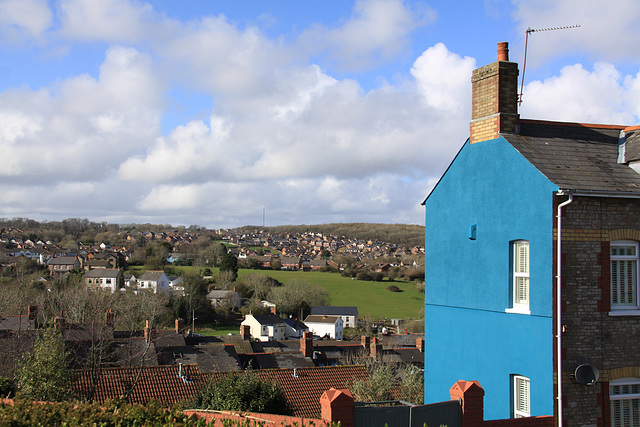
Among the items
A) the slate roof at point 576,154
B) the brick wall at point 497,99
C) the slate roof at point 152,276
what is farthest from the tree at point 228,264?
the slate roof at point 576,154

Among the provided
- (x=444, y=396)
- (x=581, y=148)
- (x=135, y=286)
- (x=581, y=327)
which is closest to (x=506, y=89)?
(x=581, y=148)

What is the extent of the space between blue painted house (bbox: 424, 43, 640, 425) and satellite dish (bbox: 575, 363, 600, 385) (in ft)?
0.17

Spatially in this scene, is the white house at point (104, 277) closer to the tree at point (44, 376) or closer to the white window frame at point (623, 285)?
the tree at point (44, 376)

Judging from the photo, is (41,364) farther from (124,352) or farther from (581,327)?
(124,352)

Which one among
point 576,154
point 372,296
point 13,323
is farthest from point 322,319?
point 576,154

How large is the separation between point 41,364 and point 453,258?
1147 centimetres

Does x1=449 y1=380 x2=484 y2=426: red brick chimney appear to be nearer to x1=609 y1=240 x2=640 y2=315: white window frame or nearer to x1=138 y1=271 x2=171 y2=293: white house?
x1=609 y1=240 x2=640 y2=315: white window frame

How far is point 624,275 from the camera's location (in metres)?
11.8

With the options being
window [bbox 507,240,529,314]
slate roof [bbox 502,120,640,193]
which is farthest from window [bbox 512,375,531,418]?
slate roof [bbox 502,120,640,193]

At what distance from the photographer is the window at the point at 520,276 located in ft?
39.2

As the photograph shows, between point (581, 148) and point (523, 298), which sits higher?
point (581, 148)

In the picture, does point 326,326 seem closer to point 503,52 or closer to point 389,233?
point 503,52

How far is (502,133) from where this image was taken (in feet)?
43.0

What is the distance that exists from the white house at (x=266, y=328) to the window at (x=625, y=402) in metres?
59.9
